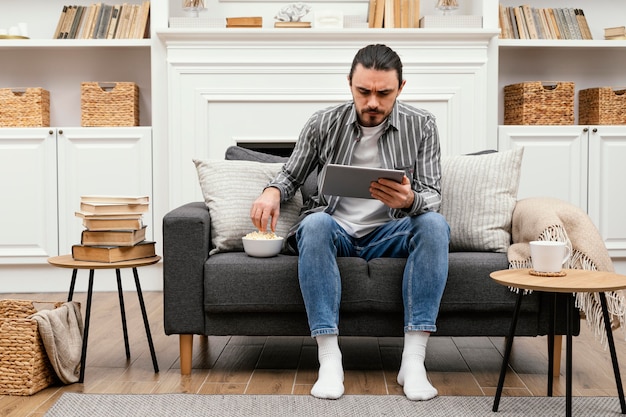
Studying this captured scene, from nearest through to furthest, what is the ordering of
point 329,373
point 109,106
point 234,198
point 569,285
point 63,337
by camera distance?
point 569,285 → point 329,373 → point 63,337 → point 234,198 → point 109,106

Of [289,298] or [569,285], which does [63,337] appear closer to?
[289,298]

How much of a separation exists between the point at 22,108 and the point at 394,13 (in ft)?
6.68

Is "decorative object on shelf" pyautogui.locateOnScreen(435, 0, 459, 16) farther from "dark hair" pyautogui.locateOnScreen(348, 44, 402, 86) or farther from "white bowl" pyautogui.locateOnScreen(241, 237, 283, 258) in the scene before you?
"white bowl" pyautogui.locateOnScreen(241, 237, 283, 258)

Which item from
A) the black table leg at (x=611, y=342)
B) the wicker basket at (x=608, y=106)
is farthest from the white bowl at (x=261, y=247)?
the wicker basket at (x=608, y=106)

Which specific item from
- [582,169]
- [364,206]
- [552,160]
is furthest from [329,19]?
[364,206]

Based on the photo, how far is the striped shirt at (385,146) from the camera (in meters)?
2.42

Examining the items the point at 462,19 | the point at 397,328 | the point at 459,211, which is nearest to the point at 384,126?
the point at 459,211

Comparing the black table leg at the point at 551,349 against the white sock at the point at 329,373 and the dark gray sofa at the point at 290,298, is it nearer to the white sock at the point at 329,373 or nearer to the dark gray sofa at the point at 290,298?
the dark gray sofa at the point at 290,298

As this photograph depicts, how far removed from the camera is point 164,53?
13.1 ft

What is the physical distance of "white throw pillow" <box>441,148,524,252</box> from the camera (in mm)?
2520

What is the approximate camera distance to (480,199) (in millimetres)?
2564

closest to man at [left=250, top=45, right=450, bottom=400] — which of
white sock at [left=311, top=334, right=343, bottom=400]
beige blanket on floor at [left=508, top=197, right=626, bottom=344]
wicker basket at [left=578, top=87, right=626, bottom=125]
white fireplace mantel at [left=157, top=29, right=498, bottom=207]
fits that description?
white sock at [left=311, top=334, right=343, bottom=400]

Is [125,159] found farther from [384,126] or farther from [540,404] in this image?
[540,404]

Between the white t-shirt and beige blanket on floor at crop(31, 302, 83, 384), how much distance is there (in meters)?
0.88
